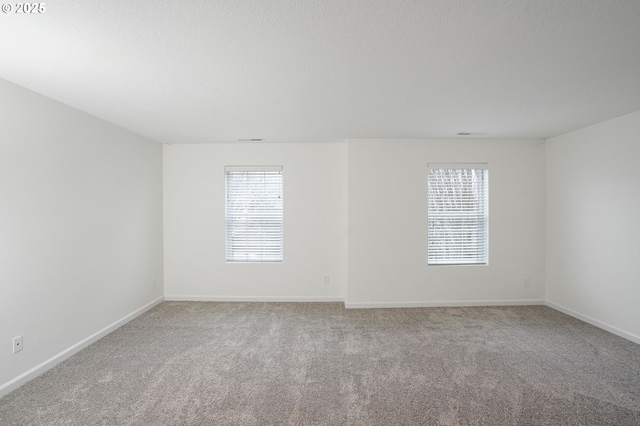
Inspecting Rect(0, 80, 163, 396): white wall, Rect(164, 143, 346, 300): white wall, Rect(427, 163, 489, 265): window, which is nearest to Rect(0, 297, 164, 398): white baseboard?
Rect(0, 80, 163, 396): white wall

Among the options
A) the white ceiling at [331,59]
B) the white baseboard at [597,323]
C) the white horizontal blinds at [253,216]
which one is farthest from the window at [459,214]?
the white horizontal blinds at [253,216]

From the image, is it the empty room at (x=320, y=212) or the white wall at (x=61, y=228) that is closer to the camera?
the empty room at (x=320, y=212)

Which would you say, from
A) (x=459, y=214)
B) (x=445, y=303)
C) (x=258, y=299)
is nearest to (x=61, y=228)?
(x=258, y=299)

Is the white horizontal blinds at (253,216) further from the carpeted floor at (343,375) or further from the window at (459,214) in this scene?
the window at (459,214)

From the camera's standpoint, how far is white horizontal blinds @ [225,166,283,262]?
4.94m

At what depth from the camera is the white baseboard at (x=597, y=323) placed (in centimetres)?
341

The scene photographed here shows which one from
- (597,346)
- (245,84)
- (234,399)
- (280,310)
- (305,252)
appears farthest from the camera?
(305,252)

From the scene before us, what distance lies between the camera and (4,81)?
2424 millimetres

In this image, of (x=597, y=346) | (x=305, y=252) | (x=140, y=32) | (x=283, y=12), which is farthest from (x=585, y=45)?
(x=305, y=252)

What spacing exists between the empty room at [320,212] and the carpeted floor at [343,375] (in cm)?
2

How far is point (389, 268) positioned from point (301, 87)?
2.93 m

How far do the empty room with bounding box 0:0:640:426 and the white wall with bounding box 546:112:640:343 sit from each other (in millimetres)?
30

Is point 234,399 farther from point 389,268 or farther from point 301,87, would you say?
point 389,268

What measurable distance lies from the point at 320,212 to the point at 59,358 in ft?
11.0
